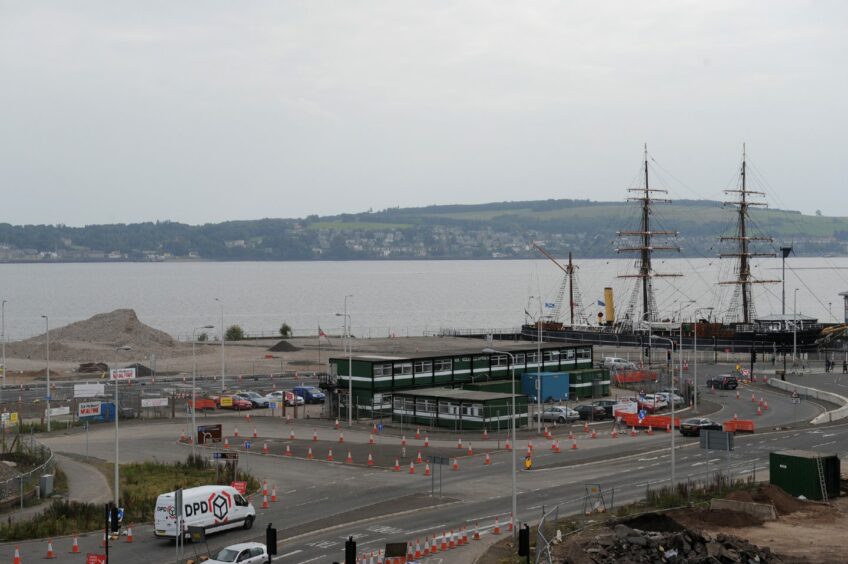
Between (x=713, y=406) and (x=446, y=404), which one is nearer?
(x=446, y=404)

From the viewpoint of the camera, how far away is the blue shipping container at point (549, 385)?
71.2 m

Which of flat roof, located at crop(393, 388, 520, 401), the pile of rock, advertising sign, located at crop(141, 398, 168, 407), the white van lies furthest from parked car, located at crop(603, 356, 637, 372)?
the pile of rock

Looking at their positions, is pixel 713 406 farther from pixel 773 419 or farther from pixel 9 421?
pixel 9 421

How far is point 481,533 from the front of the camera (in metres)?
34.6

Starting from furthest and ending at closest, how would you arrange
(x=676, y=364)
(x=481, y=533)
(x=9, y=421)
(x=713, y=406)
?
1. (x=676, y=364)
2. (x=713, y=406)
3. (x=9, y=421)
4. (x=481, y=533)

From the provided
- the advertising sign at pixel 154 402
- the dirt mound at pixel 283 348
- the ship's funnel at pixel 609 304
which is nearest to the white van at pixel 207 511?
the advertising sign at pixel 154 402

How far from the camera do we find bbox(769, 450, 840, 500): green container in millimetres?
40062

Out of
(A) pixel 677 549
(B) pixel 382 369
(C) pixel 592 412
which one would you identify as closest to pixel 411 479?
(A) pixel 677 549

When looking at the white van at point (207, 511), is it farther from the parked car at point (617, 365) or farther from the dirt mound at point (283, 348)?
the dirt mound at point (283, 348)

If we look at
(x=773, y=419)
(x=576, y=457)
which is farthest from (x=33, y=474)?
(x=773, y=419)

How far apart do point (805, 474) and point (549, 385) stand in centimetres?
3221

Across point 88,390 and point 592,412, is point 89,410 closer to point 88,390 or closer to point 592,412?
point 88,390

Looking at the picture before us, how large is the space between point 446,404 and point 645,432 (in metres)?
11.5

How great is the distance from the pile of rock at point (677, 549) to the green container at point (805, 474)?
10.7 meters
